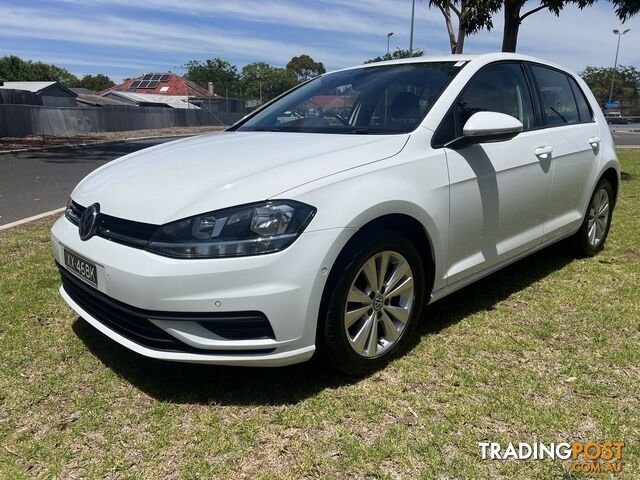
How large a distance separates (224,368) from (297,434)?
27.7 inches

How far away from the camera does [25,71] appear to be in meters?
82.2

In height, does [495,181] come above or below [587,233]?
above

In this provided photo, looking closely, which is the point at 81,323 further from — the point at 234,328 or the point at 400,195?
the point at 400,195

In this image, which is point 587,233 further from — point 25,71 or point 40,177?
point 25,71

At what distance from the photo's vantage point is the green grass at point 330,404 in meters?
2.10

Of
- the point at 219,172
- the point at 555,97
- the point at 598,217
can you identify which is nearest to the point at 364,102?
the point at 219,172

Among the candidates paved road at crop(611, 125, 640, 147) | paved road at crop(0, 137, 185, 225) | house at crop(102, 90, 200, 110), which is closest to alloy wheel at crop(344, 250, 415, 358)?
paved road at crop(0, 137, 185, 225)

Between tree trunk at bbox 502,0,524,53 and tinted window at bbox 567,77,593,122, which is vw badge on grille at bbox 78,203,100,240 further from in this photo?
tree trunk at bbox 502,0,524,53

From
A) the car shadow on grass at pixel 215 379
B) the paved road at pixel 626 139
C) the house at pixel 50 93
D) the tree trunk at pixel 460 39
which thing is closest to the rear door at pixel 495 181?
the car shadow on grass at pixel 215 379

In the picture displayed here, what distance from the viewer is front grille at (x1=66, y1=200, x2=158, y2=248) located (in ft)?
7.52

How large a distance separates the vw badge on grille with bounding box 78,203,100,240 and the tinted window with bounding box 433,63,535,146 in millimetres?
1796

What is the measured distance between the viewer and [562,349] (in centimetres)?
301

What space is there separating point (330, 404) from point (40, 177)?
9.89 m

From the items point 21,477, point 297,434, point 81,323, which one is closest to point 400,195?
point 297,434
